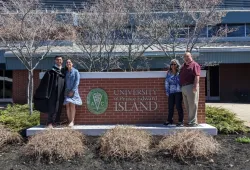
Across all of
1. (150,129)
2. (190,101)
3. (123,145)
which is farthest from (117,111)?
(123,145)

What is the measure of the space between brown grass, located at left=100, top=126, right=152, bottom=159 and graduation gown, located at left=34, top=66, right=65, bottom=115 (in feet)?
6.59

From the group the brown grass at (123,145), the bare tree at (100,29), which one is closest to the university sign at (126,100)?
the brown grass at (123,145)

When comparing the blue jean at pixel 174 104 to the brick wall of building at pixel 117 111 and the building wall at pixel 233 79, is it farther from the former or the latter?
the building wall at pixel 233 79

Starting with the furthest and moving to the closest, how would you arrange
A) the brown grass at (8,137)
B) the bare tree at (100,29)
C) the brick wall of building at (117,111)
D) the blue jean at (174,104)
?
the bare tree at (100,29), the brick wall of building at (117,111), the blue jean at (174,104), the brown grass at (8,137)

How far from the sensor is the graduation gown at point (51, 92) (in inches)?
354

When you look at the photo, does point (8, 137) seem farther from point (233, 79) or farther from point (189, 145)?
point (233, 79)

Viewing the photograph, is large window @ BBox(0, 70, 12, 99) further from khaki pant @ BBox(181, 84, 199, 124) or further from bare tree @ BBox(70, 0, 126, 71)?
khaki pant @ BBox(181, 84, 199, 124)

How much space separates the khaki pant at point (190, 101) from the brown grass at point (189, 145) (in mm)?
1281

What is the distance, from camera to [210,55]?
2316 centimetres

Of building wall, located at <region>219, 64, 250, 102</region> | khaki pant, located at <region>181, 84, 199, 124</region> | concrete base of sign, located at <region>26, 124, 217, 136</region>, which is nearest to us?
concrete base of sign, located at <region>26, 124, 217, 136</region>

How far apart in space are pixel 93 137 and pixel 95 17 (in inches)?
357

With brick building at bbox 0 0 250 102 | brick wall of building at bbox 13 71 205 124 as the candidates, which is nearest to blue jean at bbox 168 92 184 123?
brick wall of building at bbox 13 71 205 124

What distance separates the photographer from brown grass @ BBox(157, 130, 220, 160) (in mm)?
7020

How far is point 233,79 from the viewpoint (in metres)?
25.9
